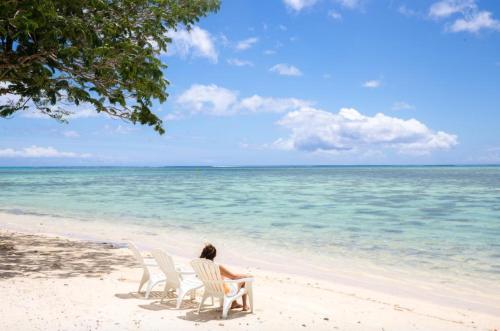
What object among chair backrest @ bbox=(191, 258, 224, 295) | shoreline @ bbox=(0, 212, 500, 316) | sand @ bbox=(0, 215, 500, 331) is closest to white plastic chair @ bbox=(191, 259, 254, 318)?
chair backrest @ bbox=(191, 258, 224, 295)

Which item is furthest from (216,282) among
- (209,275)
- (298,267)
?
(298,267)

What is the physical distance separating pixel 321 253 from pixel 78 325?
8.83 meters

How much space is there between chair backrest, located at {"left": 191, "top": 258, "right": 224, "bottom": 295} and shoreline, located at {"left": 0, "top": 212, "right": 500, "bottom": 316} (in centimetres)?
430

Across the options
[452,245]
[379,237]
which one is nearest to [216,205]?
[379,237]

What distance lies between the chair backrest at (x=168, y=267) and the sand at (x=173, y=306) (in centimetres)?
36

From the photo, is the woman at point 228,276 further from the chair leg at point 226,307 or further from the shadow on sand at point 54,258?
the shadow on sand at point 54,258

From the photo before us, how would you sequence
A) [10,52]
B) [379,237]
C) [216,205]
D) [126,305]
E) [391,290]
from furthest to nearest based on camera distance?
[216,205] < [379,237] < [10,52] < [391,290] < [126,305]

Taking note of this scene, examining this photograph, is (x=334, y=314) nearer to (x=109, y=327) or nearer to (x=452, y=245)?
(x=109, y=327)

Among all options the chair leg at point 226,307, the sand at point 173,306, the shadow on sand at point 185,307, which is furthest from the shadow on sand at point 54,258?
the chair leg at point 226,307

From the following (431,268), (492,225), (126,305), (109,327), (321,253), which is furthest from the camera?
(492,225)

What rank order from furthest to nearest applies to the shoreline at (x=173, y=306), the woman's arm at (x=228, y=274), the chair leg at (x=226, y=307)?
the woman's arm at (x=228, y=274) → the chair leg at (x=226, y=307) → the shoreline at (x=173, y=306)

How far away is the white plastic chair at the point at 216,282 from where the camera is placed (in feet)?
21.7

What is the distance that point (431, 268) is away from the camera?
11.6 metres

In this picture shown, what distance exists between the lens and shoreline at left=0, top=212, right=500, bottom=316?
9.25m
